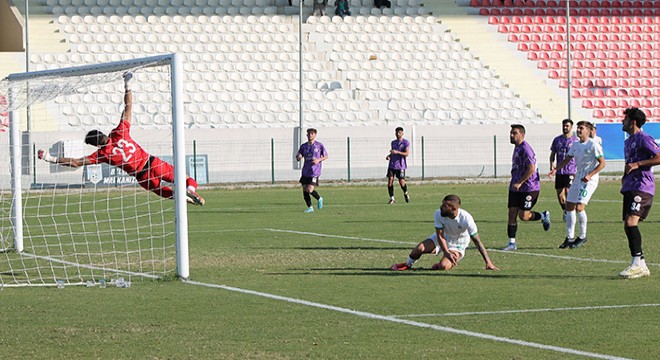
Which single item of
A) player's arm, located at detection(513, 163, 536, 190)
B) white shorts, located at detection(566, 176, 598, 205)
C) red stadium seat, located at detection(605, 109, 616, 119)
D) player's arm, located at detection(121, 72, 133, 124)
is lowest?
white shorts, located at detection(566, 176, 598, 205)

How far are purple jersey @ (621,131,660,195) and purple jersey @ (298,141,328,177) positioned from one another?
1451 cm

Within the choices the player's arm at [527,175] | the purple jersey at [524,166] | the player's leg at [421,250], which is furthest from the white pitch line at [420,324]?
the purple jersey at [524,166]

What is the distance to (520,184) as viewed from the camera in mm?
17234

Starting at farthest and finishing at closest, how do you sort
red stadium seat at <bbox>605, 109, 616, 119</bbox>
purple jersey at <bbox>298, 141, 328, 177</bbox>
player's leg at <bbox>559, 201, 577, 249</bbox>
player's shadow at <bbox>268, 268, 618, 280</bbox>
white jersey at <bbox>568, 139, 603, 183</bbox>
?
1. red stadium seat at <bbox>605, 109, 616, 119</bbox>
2. purple jersey at <bbox>298, 141, 328, 177</bbox>
3. white jersey at <bbox>568, 139, 603, 183</bbox>
4. player's leg at <bbox>559, 201, 577, 249</bbox>
5. player's shadow at <bbox>268, 268, 618, 280</bbox>

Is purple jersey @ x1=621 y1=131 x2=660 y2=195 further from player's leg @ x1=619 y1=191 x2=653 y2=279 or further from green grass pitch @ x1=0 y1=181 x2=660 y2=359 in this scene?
green grass pitch @ x1=0 y1=181 x2=660 y2=359

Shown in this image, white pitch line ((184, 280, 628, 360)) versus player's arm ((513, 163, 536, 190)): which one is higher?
player's arm ((513, 163, 536, 190))

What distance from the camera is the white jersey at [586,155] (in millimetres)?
17875

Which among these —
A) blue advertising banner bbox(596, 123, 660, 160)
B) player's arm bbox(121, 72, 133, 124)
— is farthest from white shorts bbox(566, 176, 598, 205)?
blue advertising banner bbox(596, 123, 660, 160)

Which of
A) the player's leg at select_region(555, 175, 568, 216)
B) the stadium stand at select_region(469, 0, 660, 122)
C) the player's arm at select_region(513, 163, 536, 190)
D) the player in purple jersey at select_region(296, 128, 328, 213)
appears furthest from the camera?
the stadium stand at select_region(469, 0, 660, 122)

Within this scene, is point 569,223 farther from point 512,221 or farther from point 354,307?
point 354,307

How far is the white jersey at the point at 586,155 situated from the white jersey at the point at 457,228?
4.21 m

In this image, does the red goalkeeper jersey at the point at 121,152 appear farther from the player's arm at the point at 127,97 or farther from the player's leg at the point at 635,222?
the player's leg at the point at 635,222

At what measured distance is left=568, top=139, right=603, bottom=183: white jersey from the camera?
17875 millimetres

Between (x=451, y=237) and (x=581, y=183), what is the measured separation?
4.04 m
